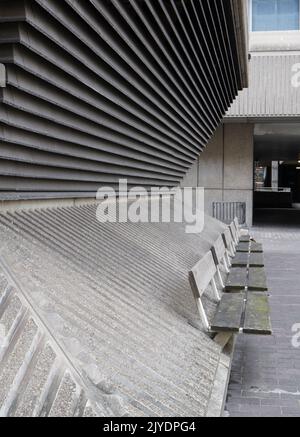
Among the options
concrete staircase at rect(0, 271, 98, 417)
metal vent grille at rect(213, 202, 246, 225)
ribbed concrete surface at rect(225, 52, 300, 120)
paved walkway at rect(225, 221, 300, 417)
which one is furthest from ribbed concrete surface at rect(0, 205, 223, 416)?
metal vent grille at rect(213, 202, 246, 225)

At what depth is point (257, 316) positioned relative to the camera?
380 cm

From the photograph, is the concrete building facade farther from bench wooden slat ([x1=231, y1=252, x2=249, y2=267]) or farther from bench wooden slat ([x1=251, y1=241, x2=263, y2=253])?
bench wooden slat ([x1=231, y1=252, x2=249, y2=267])

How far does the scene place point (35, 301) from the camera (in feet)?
8.25

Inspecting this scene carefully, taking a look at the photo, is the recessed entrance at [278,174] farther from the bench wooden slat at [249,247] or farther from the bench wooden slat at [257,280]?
the bench wooden slat at [257,280]

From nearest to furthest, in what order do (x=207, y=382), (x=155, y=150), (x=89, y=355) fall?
(x=89, y=355) → (x=207, y=382) → (x=155, y=150)

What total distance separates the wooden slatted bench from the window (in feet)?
50.3

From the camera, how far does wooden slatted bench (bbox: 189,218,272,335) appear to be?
3.57 meters

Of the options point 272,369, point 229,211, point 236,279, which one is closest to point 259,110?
point 229,211

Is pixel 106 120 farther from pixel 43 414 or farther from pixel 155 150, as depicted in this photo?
pixel 43 414

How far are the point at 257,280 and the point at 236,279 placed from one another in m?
0.20

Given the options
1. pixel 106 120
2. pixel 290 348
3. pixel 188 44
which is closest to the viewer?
pixel 106 120

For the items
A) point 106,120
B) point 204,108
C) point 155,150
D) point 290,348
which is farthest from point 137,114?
point 204,108

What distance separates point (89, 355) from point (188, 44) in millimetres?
4069

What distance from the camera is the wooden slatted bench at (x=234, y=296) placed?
3.57 meters
